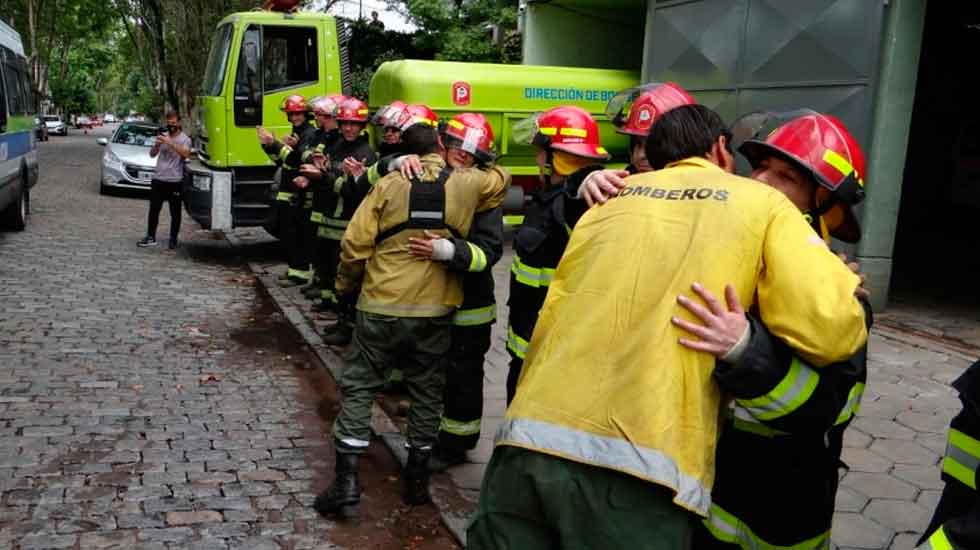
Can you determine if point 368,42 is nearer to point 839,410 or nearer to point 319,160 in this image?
point 319,160

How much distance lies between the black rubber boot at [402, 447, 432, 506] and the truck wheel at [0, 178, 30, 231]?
10011 mm

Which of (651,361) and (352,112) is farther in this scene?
(352,112)

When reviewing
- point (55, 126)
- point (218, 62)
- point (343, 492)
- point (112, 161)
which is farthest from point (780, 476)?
point (55, 126)

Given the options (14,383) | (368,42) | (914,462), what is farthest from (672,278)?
(368,42)

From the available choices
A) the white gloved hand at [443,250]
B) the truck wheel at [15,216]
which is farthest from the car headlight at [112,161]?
the white gloved hand at [443,250]

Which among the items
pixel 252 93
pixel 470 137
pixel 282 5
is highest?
pixel 282 5

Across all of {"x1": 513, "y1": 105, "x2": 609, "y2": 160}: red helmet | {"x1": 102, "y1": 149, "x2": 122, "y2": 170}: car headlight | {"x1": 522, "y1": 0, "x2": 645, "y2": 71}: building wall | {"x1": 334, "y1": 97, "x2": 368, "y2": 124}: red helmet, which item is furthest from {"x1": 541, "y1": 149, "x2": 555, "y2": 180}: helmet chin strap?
{"x1": 102, "y1": 149, "x2": 122, "y2": 170}: car headlight

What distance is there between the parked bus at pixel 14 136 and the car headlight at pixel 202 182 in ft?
8.38

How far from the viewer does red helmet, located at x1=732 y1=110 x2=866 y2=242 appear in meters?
2.26

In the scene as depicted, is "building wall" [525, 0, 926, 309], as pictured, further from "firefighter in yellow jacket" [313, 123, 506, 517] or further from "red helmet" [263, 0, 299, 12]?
"firefighter in yellow jacket" [313, 123, 506, 517]

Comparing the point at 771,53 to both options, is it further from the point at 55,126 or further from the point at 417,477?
the point at 55,126

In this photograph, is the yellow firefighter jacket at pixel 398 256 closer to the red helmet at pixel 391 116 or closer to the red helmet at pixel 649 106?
the red helmet at pixel 649 106

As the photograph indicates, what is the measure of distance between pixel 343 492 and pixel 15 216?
10.3 m

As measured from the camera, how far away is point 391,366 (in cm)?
435
